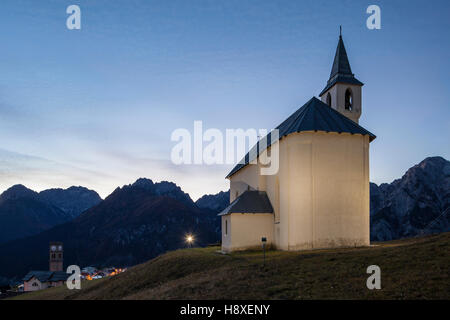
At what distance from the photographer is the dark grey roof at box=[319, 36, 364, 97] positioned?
38000mm

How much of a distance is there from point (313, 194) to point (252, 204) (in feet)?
20.4

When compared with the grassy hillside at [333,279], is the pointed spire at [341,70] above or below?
above

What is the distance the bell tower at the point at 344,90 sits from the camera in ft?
123

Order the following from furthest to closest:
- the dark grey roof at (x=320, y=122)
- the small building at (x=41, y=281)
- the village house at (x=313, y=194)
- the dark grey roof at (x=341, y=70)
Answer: the small building at (x=41, y=281) → the dark grey roof at (x=341, y=70) → the dark grey roof at (x=320, y=122) → the village house at (x=313, y=194)

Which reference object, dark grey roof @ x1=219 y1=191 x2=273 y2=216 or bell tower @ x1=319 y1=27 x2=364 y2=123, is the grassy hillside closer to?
dark grey roof @ x1=219 y1=191 x2=273 y2=216

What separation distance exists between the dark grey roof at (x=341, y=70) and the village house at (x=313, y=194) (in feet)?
26.3

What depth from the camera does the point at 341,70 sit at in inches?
1522

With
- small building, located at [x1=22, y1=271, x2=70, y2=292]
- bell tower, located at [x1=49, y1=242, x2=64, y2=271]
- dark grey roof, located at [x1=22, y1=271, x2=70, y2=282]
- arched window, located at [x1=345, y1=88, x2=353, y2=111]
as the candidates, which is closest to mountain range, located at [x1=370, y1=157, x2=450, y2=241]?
arched window, located at [x1=345, y1=88, x2=353, y2=111]

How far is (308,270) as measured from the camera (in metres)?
16.4

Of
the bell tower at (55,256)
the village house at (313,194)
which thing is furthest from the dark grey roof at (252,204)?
the bell tower at (55,256)

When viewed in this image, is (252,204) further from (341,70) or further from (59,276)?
(59,276)

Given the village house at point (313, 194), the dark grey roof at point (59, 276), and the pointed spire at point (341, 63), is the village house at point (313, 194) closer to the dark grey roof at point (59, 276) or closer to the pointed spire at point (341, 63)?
the pointed spire at point (341, 63)
